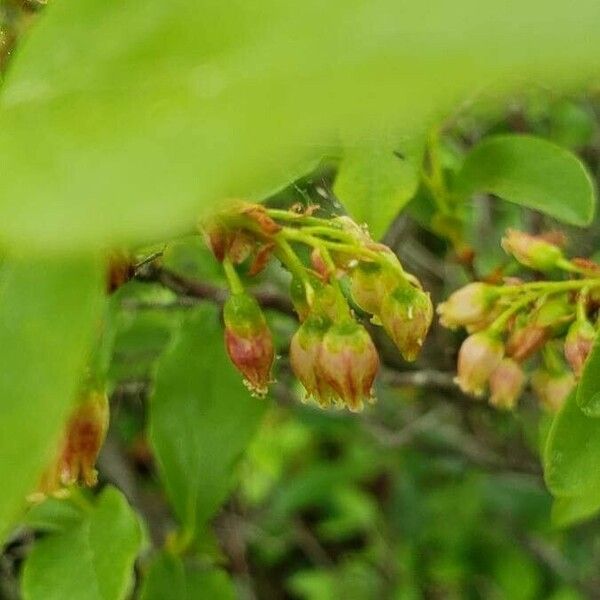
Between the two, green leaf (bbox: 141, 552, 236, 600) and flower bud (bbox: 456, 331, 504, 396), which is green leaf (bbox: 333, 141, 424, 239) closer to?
flower bud (bbox: 456, 331, 504, 396)

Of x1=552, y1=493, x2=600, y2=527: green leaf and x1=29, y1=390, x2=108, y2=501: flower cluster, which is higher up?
x1=29, y1=390, x2=108, y2=501: flower cluster

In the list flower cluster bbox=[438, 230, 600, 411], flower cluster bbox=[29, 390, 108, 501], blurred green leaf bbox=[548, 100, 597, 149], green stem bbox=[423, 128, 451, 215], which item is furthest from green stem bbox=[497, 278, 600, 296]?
blurred green leaf bbox=[548, 100, 597, 149]

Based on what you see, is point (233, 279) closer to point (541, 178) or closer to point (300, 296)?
point (300, 296)

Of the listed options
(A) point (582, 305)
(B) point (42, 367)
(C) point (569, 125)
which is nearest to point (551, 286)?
(A) point (582, 305)

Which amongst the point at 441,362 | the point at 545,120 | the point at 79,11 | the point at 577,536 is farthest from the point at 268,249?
A: the point at 577,536

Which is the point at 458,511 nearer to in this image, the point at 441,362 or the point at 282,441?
the point at 282,441

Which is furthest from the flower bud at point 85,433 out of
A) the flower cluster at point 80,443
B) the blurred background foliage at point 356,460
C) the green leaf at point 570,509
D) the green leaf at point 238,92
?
the green leaf at point 238,92

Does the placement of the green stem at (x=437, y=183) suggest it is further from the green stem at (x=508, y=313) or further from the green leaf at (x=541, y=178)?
the green stem at (x=508, y=313)

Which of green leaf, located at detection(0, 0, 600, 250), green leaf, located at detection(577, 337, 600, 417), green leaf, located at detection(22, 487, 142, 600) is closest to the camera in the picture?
green leaf, located at detection(0, 0, 600, 250)
